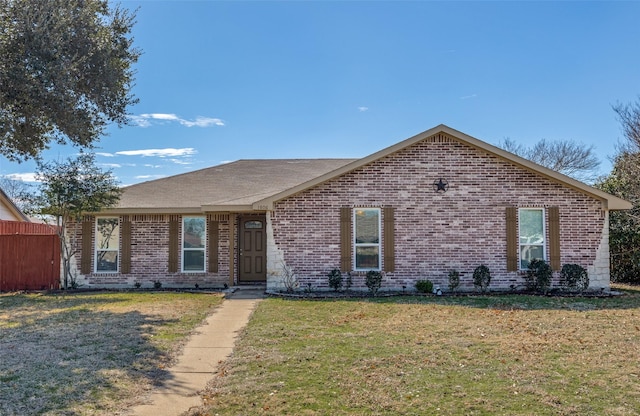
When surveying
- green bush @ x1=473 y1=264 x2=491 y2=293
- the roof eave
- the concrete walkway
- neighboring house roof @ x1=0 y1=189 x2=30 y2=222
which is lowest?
the concrete walkway

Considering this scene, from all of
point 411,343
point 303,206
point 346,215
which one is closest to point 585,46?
point 346,215

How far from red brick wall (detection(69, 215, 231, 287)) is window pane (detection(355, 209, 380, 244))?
3.98 m

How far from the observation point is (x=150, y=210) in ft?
45.1

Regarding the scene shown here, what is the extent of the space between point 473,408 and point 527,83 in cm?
1424

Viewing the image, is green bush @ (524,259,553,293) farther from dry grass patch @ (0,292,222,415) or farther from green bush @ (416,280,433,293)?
dry grass patch @ (0,292,222,415)

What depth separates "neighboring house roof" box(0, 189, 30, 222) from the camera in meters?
23.9

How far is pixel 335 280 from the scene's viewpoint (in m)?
12.5

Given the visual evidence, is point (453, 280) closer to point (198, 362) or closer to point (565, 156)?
point (198, 362)

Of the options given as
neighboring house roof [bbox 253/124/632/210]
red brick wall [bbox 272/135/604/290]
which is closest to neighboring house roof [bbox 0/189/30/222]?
neighboring house roof [bbox 253/124/632/210]

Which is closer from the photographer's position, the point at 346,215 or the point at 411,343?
the point at 411,343

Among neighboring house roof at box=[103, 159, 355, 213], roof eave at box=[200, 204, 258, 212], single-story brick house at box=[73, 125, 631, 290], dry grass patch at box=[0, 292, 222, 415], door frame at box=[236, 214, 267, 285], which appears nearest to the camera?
dry grass patch at box=[0, 292, 222, 415]

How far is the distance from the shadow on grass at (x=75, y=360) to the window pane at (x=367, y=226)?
5904 mm

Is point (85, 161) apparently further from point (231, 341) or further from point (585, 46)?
point (585, 46)

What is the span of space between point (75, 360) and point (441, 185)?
969 centimetres
